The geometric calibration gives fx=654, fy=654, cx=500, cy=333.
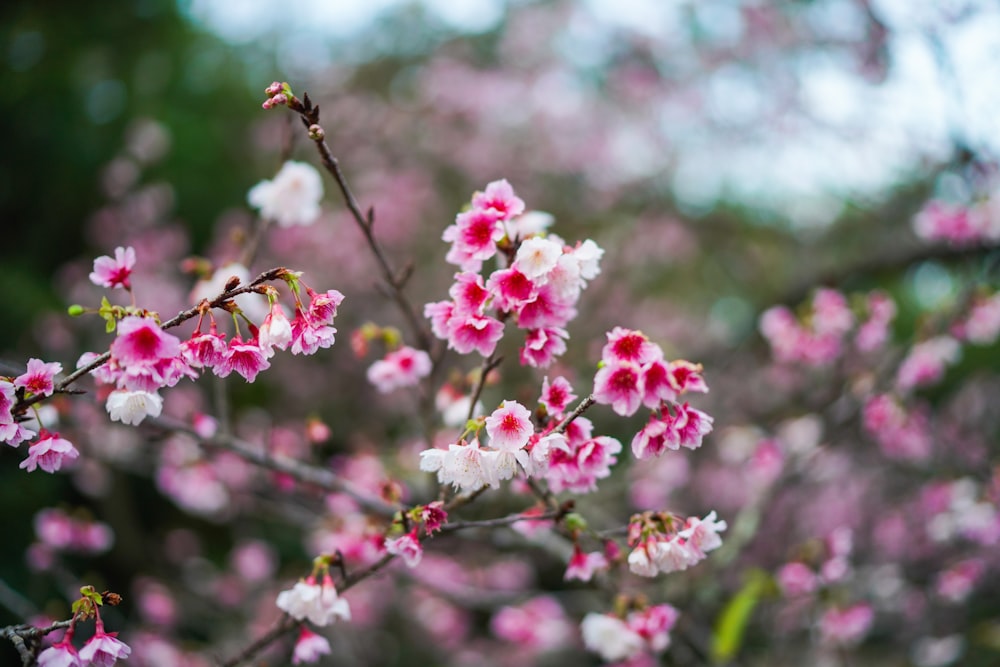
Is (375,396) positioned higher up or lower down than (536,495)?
higher up

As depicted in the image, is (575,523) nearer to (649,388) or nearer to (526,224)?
(649,388)

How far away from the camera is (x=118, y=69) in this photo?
16.0 ft

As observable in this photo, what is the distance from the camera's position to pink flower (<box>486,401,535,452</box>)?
3.54ft

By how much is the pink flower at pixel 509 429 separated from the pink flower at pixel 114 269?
2.33 feet

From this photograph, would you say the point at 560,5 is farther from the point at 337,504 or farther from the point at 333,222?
the point at 337,504

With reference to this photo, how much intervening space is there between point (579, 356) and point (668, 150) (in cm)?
252

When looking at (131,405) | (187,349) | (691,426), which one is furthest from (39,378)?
(691,426)

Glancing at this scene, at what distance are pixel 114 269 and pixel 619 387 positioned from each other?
92 cm

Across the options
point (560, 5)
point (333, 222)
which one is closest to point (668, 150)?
point (560, 5)

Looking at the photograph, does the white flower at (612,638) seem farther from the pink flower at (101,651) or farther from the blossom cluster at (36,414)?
the blossom cluster at (36,414)

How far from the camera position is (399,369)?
63.2 inches

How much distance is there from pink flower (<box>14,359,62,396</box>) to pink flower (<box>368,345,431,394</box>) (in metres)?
0.66

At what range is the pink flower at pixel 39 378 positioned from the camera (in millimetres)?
1124

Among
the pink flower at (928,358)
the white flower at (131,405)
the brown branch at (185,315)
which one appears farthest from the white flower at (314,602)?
the pink flower at (928,358)
